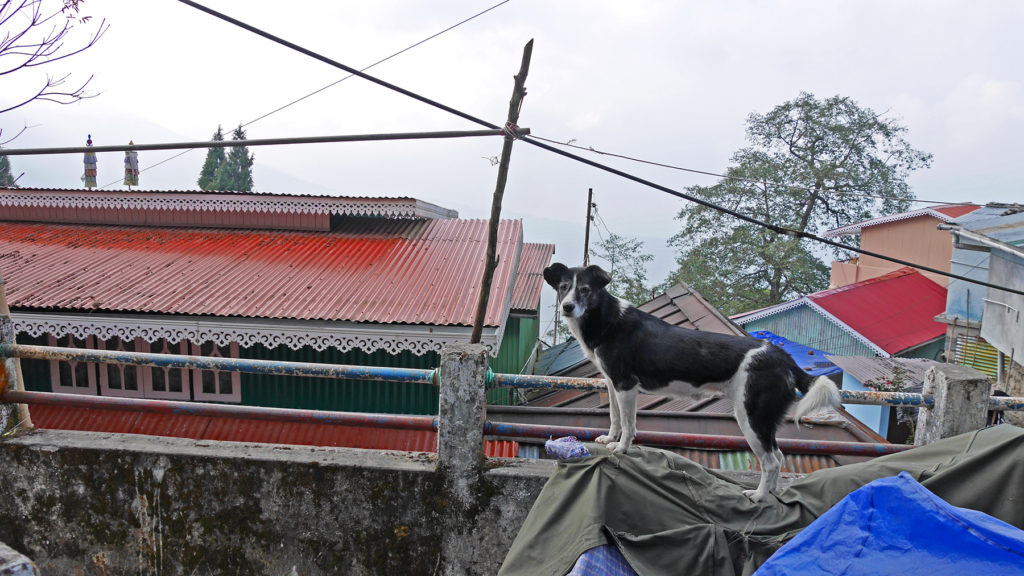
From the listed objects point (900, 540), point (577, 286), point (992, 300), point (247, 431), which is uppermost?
point (577, 286)

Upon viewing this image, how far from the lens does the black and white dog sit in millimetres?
3146

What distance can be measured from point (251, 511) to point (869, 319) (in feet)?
75.7

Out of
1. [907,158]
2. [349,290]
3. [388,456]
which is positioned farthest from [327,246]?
[907,158]

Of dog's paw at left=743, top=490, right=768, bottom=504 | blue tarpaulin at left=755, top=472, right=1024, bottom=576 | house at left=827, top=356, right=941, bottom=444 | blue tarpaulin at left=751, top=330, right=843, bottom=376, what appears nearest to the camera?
blue tarpaulin at left=755, top=472, right=1024, bottom=576

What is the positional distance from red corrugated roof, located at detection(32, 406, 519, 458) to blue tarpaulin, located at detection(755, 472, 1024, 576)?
639 centimetres

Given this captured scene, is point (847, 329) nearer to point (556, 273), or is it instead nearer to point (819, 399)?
point (819, 399)

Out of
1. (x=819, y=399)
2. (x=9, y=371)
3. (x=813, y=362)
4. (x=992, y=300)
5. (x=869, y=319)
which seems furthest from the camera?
(x=869, y=319)

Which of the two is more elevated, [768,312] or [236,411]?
[236,411]

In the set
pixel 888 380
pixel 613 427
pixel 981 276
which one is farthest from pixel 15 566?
pixel 981 276

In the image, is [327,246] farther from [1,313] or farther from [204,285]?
[1,313]

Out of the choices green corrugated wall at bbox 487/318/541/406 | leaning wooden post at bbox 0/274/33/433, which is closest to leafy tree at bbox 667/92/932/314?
green corrugated wall at bbox 487/318/541/406

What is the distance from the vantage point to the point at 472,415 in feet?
10.9

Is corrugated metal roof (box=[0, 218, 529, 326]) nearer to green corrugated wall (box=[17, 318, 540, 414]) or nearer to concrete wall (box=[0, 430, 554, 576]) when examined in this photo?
green corrugated wall (box=[17, 318, 540, 414])

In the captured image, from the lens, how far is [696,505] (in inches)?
97.9
